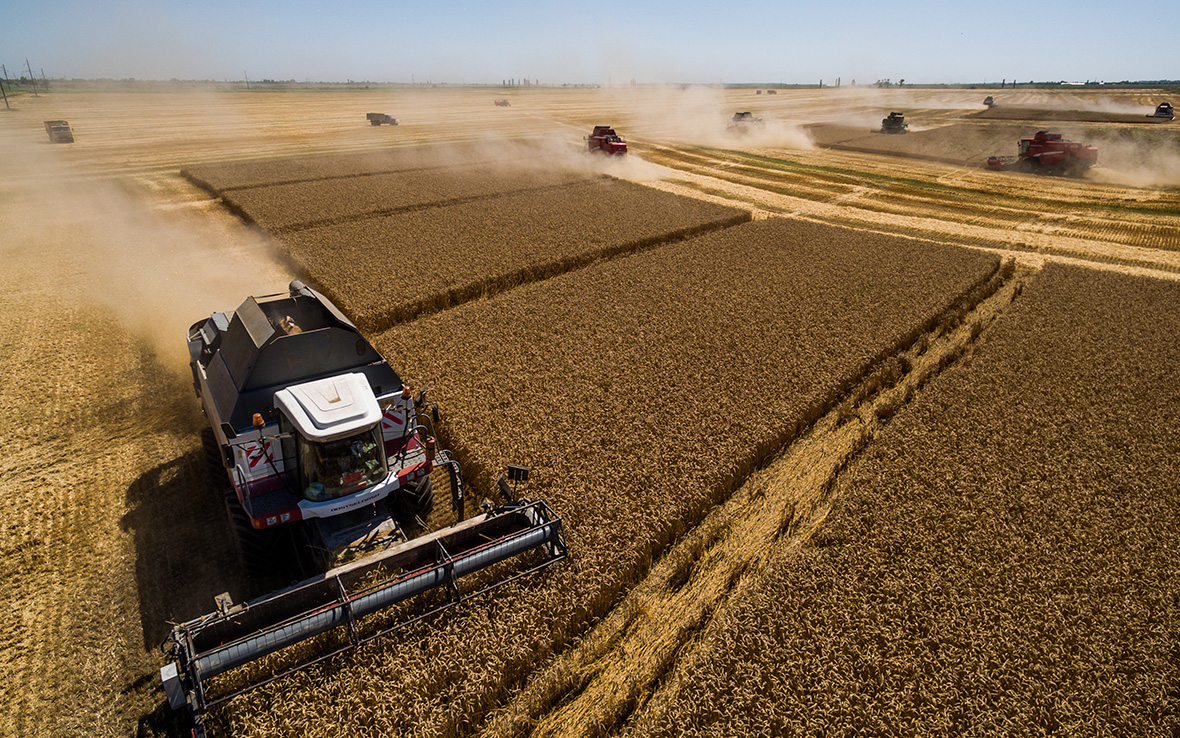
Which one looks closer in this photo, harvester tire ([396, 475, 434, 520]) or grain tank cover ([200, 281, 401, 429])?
grain tank cover ([200, 281, 401, 429])

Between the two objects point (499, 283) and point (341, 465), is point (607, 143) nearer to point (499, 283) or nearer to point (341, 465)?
point (499, 283)

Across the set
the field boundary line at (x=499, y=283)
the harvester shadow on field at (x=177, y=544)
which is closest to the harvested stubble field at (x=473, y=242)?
the field boundary line at (x=499, y=283)

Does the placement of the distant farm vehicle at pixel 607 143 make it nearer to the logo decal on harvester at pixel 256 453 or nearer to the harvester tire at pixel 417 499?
the harvester tire at pixel 417 499

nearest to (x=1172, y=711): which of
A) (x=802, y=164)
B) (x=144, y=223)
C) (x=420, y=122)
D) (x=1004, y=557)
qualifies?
(x=1004, y=557)

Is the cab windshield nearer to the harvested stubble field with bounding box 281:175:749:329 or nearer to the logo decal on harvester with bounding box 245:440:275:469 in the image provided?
the logo decal on harvester with bounding box 245:440:275:469

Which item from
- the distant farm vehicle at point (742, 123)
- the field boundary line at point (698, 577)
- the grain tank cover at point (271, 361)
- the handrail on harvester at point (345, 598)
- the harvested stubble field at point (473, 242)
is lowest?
the field boundary line at point (698, 577)

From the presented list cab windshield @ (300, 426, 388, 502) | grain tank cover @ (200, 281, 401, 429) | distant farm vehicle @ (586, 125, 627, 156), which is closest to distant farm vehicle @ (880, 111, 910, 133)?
distant farm vehicle @ (586, 125, 627, 156)
